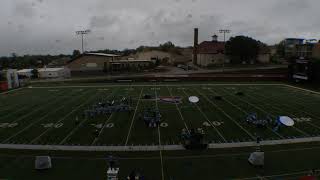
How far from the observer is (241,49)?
86625 mm

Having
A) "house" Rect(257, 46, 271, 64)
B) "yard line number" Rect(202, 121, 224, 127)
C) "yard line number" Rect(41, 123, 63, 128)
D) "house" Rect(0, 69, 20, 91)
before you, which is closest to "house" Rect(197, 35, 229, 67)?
"house" Rect(257, 46, 271, 64)

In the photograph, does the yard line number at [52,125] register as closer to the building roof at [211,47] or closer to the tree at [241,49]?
the tree at [241,49]

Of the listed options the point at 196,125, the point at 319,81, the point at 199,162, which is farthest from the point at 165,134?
the point at 319,81

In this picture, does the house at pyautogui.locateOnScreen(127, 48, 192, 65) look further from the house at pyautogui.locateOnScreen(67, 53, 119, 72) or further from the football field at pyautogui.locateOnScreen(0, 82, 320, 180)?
the football field at pyautogui.locateOnScreen(0, 82, 320, 180)

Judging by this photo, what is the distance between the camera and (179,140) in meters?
22.8

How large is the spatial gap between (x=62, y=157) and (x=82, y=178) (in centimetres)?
387

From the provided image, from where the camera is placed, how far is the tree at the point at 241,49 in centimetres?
8612

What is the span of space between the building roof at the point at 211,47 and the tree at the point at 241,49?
9.97ft

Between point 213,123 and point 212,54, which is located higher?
point 212,54

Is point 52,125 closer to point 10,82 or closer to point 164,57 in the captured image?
point 10,82

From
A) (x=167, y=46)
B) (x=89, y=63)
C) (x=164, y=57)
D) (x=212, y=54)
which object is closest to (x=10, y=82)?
(x=89, y=63)

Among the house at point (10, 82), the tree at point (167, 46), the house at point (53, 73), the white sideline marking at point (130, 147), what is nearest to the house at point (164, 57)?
the tree at point (167, 46)

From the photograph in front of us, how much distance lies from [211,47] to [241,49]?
388 inches

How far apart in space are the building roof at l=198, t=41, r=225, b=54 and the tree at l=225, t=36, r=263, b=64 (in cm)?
304
